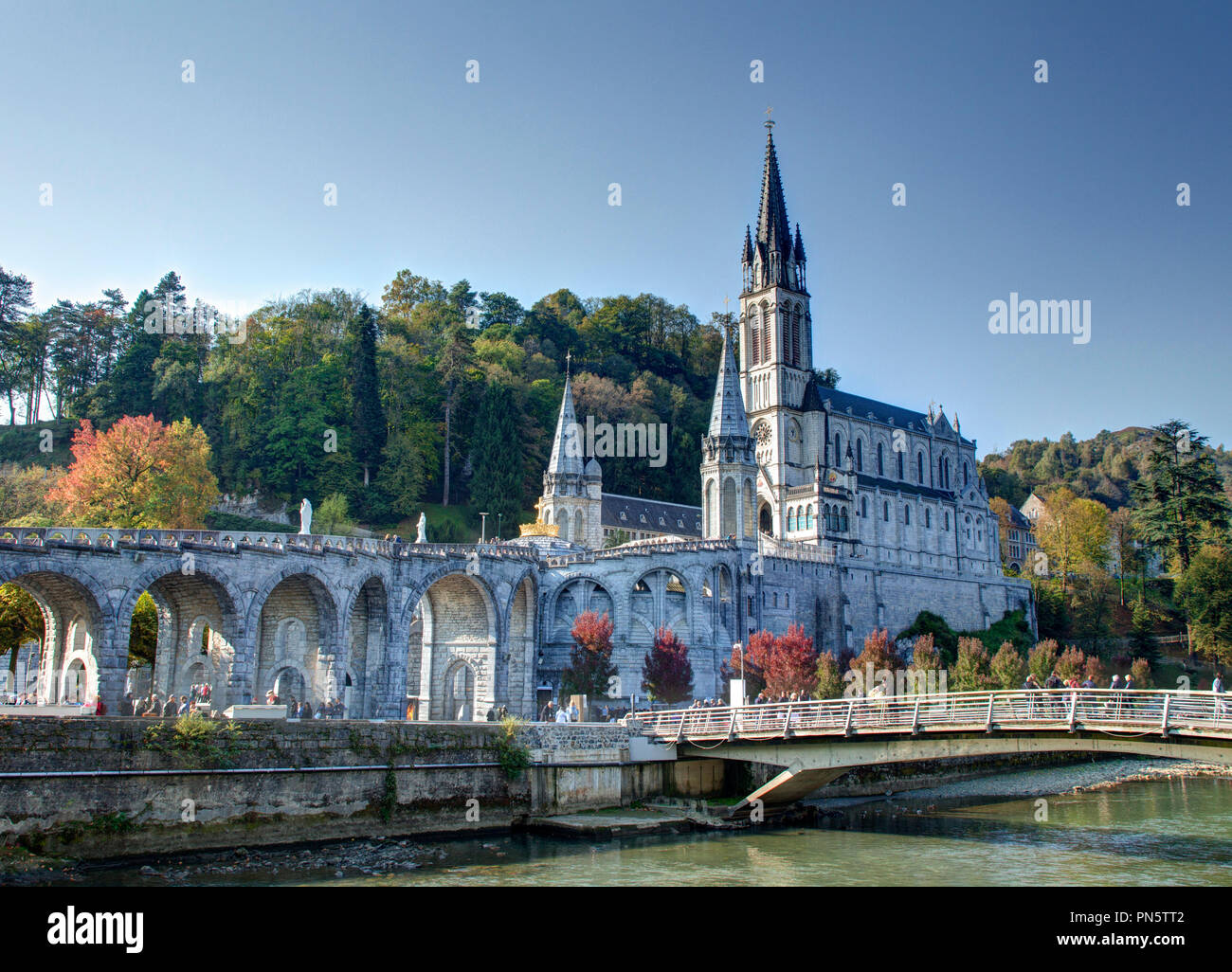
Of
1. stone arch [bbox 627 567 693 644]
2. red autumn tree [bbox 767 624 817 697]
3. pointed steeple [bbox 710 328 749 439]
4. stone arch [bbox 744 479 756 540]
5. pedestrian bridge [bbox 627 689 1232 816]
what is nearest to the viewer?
pedestrian bridge [bbox 627 689 1232 816]

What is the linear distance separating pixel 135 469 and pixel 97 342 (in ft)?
100

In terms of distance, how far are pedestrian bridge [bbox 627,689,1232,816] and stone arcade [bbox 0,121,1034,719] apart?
45.1ft

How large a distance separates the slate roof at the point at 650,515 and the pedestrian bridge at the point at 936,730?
40608 mm

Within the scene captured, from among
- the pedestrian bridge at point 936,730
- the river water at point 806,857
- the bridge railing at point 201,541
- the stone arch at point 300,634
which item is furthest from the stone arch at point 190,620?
the pedestrian bridge at point 936,730

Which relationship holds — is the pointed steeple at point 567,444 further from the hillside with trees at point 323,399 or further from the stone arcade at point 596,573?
the hillside with trees at point 323,399

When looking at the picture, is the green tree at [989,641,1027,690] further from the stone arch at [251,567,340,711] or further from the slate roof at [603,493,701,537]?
the stone arch at [251,567,340,711]

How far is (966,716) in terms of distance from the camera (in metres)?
24.4

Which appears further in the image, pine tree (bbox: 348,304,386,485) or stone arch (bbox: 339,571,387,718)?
pine tree (bbox: 348,304,386,485)

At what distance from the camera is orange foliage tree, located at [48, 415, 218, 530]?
4841 centimetres

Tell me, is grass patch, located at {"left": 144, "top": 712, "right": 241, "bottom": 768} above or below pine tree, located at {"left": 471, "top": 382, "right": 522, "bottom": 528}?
below

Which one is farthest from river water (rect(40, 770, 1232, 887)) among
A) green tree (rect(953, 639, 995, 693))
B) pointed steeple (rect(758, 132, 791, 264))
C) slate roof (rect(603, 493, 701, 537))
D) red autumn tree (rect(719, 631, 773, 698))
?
pointed steeple (rect(758, 132, 791, 264))

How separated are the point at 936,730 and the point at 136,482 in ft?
130
